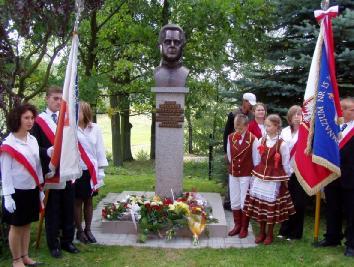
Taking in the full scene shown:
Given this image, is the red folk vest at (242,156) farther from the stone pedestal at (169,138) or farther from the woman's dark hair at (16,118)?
the woman's dark hair at (16,118)

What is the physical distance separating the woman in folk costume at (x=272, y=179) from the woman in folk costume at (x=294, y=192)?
0.30 metres

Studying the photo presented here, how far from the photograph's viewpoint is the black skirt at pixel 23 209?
14.9ft

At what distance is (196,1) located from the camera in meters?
11.0

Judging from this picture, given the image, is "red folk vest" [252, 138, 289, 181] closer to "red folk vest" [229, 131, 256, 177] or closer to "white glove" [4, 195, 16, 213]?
"red folk vest" [229, 131, 256, 177]

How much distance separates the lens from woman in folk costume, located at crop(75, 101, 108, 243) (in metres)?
5.52

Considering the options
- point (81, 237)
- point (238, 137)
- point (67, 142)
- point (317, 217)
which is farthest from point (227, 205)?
point (67, 142)

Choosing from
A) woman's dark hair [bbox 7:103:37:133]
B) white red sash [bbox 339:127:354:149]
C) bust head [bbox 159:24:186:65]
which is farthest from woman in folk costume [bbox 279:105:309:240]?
woman's dark hair [bbox 7:103:37:133]

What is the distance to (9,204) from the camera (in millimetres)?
4324

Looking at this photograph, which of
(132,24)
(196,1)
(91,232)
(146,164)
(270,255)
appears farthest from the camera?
(146,164)

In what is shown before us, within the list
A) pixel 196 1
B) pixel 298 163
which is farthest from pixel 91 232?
pixel 196 1

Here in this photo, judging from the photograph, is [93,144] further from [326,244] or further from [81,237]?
[326,244]

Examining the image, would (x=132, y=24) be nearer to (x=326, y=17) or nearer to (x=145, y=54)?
(x=145, y=54)

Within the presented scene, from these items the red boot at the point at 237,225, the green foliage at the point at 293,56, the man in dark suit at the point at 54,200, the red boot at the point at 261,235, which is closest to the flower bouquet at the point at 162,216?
the red boot at the point at 237,225

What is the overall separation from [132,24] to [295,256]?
27.9 feet
